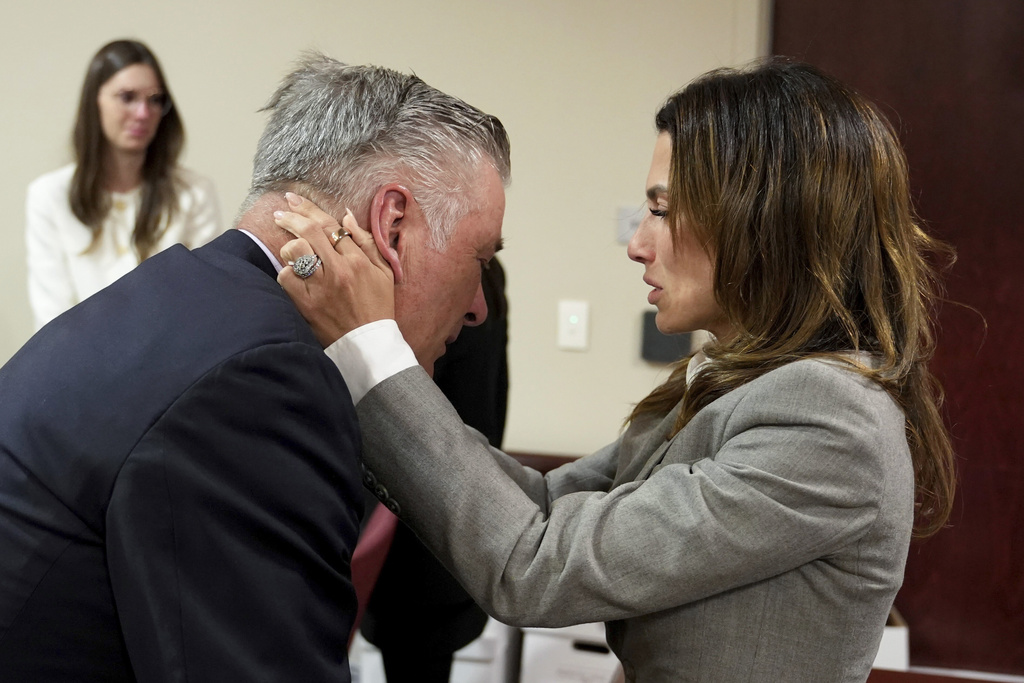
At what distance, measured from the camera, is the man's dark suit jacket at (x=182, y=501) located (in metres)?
0.83

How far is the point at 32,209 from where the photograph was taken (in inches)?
120

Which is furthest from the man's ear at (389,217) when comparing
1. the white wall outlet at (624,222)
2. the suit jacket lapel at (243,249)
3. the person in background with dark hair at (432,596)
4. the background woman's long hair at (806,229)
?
the white wall outlet at (624,222)

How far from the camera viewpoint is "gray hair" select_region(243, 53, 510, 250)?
1.09 metres

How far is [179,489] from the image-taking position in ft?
2.69

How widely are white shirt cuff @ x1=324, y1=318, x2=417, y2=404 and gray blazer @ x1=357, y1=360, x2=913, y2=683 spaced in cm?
1

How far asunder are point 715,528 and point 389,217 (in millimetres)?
502

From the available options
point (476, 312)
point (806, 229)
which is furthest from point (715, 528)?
point (476, 312)

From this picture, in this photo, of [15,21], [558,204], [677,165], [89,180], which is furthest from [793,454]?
[15,21]

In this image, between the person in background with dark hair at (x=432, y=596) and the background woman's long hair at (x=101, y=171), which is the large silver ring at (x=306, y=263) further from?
the background woman's long hair at (x=101, y=171)

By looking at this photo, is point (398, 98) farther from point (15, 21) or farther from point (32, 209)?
point (15, 21)

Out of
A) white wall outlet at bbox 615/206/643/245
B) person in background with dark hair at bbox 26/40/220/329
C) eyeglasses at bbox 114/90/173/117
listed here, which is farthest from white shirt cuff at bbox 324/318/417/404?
eyeglasses at bbox 114/90/173/117

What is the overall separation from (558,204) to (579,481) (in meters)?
1.85

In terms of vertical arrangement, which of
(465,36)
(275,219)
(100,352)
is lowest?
(100,352)

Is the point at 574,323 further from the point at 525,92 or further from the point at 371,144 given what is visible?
the point at 371,144
